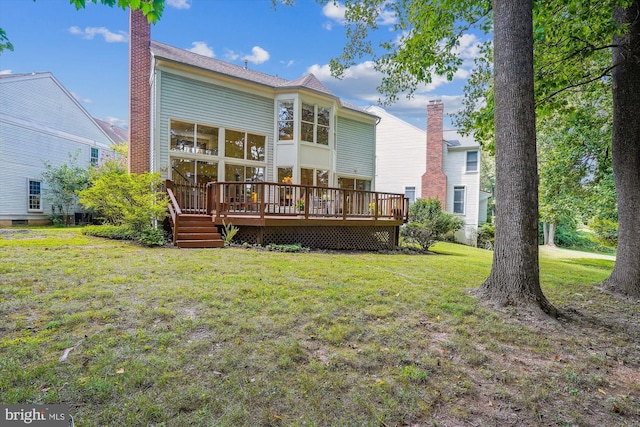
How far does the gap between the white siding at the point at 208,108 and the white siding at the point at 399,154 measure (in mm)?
11219

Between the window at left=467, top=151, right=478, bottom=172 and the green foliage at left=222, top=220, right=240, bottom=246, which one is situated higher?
the window at left=467, top=151, right=478, bottom=172

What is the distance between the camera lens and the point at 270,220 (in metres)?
9.23

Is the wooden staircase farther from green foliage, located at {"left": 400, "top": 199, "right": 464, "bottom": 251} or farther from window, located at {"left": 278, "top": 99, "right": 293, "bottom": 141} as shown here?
green foliage, located at {"left": 400, "top": 199, "right": 464, "bottom": 251}

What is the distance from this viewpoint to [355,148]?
16484 millimetres

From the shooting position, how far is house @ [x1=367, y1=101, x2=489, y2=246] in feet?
66.2

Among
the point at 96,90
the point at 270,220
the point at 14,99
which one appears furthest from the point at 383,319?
the point at 96,90

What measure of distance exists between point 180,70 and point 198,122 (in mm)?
1830

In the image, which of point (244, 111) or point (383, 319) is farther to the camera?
point (244, 111)

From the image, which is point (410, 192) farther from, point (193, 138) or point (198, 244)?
point (198, 244)

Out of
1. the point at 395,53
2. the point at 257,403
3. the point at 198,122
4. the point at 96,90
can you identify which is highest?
the point at 96,90

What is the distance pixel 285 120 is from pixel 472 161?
13.3 metres

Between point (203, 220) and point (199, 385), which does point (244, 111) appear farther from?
point (199, 385)

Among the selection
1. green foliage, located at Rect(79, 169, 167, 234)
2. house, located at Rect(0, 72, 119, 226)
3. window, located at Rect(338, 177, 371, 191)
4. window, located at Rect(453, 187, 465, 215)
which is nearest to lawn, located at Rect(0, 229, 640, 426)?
green foliage, located at Rect(79, 169, 167, 234)

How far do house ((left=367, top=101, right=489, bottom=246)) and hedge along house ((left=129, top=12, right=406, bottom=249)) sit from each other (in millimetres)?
8333
